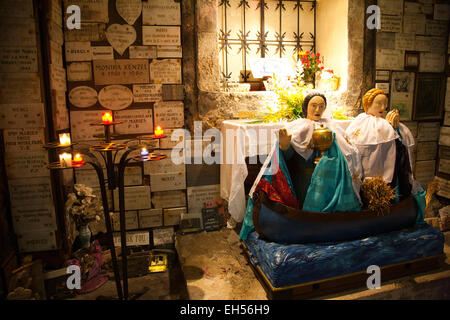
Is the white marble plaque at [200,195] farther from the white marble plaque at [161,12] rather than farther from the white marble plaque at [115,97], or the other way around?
the white marble plaque at [161,12]

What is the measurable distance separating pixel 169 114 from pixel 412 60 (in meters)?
3.84

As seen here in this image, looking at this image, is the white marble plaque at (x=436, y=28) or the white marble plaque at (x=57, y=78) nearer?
the white marble plaque at (x=57, y=78)

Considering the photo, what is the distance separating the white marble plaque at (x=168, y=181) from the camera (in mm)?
4191

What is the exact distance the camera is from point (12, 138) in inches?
121

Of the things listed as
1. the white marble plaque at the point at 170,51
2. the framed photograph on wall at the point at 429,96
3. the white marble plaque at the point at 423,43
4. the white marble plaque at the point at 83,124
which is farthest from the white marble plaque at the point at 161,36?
the framed photograph on wall at the point at 429,96

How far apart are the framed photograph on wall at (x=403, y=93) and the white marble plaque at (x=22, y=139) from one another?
4.81 metres

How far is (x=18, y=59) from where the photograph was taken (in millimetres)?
3000

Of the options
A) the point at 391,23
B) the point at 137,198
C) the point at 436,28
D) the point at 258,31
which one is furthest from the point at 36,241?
the point at 436,28

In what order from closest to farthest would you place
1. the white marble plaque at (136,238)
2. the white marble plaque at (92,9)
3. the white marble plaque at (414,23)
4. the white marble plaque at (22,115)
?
the white marble plaque at (22,115) → the white marble plaque at (92,9) → the white marble plaque at (136,238) → the white marble plaque at (414,23)

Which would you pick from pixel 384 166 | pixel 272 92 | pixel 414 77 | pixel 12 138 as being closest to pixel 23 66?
pixel 12 138

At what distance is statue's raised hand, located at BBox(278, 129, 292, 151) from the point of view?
290cm

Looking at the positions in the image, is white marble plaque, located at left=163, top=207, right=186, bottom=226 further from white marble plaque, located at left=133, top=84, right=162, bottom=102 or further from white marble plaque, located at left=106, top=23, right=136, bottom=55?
white marble plaque, located at left=106, top=23, right=136, bottom=55

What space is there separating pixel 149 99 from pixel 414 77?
A: 4.08 m
